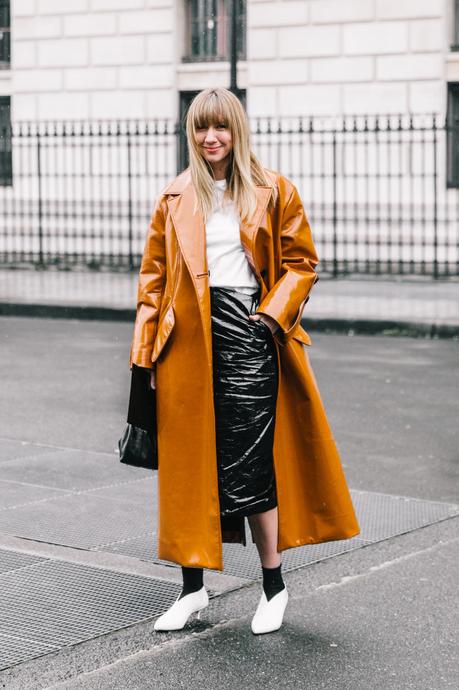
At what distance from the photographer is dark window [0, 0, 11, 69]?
79.9 feet

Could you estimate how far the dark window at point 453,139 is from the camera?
20688 mm

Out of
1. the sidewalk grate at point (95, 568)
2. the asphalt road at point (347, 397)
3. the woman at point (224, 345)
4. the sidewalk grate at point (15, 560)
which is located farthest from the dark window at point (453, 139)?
the woman at point (224, 345)

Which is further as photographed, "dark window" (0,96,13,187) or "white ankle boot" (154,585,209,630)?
"dark window" (0,96,13,187)

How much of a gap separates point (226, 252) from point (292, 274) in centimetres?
25

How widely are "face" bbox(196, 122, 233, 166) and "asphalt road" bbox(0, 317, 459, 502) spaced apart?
284 centimetres

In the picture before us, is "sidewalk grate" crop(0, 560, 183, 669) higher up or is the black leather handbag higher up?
the black leather handbag

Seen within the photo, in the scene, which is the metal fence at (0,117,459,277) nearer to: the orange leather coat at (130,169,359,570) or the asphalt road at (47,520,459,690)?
the asphalt road at (47,520,459,690)

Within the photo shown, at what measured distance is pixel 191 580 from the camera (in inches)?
189

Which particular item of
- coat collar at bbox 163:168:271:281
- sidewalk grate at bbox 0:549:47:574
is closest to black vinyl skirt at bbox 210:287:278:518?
coat collar at bbox 163:168:271:281

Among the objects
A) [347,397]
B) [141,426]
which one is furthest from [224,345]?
[347,397]

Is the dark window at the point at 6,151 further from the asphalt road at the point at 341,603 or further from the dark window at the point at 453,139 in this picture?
the asphalt road at the point at 341,603

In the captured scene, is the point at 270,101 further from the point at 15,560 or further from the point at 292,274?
the point at 292,274

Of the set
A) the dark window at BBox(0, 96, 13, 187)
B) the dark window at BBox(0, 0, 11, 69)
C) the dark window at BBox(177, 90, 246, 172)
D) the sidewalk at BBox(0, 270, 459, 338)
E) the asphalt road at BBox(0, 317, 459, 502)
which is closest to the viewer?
the asphalt road at BBox(0, 317, 459, 502)

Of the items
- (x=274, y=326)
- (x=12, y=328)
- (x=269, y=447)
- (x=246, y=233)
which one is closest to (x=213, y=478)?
(x=269, y=447)
